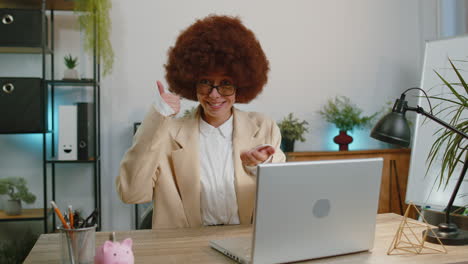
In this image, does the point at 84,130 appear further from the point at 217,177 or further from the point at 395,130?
the point at 395,130

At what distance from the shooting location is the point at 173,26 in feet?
12.1

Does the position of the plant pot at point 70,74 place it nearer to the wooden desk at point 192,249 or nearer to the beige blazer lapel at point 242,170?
the beige blazer lapel at point 242,170

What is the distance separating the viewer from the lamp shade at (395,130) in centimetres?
149

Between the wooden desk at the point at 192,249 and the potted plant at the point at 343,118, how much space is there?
210cm

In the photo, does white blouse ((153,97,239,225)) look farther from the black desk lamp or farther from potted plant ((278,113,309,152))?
potted plant ((278,113,309,152))

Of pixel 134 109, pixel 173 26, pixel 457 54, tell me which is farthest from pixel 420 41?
pixel 134 109

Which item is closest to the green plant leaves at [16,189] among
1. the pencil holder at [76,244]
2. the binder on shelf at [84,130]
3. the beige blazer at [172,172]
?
the binder on shelf at [84,130]

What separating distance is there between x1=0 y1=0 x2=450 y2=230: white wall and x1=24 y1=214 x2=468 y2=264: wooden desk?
78.7 inches

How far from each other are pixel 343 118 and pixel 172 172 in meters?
2.15

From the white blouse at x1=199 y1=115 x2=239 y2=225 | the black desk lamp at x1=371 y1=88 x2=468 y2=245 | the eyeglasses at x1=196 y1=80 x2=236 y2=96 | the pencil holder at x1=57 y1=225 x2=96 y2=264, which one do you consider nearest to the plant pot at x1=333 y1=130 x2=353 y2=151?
the white blouse at x1=199 y1=115 x2=239 y2=225

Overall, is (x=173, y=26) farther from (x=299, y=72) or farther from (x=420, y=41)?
(x=420, y=41)

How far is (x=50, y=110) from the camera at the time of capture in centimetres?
347

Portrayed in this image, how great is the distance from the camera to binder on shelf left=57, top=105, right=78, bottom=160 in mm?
3275

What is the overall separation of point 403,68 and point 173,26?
211 cm
